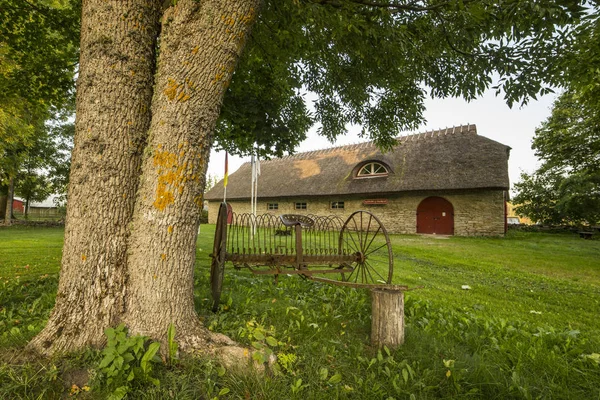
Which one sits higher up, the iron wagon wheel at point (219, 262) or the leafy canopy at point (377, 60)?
the leafy canopy at point (377, 60)

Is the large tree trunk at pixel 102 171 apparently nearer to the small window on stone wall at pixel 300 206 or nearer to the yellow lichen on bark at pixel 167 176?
the yellow lichen on bark at pixel 167 176

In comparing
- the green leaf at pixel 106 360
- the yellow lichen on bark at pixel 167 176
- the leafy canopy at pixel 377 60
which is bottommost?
the green leaf at pixel 106 360

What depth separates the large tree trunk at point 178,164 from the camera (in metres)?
2.04

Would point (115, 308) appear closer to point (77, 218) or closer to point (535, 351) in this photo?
point (77, 218)

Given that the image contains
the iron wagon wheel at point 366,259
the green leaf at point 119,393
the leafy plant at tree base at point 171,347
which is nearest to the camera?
the green leaf at point 119,393

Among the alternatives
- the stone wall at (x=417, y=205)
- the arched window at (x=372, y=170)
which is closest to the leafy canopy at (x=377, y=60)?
the stone wall at (x=417, y=205)

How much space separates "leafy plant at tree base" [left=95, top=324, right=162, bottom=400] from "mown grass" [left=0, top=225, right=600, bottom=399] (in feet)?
0.22

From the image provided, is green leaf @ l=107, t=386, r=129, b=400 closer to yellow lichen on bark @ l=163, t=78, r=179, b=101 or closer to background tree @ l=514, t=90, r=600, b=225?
yellow lichen on bark @ l=163, t=78, r=179, b=101

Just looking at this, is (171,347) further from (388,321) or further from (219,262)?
(388,321)

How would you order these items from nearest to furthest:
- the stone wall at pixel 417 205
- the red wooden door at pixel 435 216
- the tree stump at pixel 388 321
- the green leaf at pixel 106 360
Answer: the green leaf at pixel 106 360 → the tree stump at pixel 388 321 → the stone wall at pixel 417 205 → the red wooden door at pixel 435 216

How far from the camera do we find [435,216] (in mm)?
14867

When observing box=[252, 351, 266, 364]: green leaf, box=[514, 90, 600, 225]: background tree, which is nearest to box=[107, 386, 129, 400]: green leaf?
box=[252, 351, 266, 364]: green leaf

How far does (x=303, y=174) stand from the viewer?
20375mm

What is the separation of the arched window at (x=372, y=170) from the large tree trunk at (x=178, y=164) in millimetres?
15387
